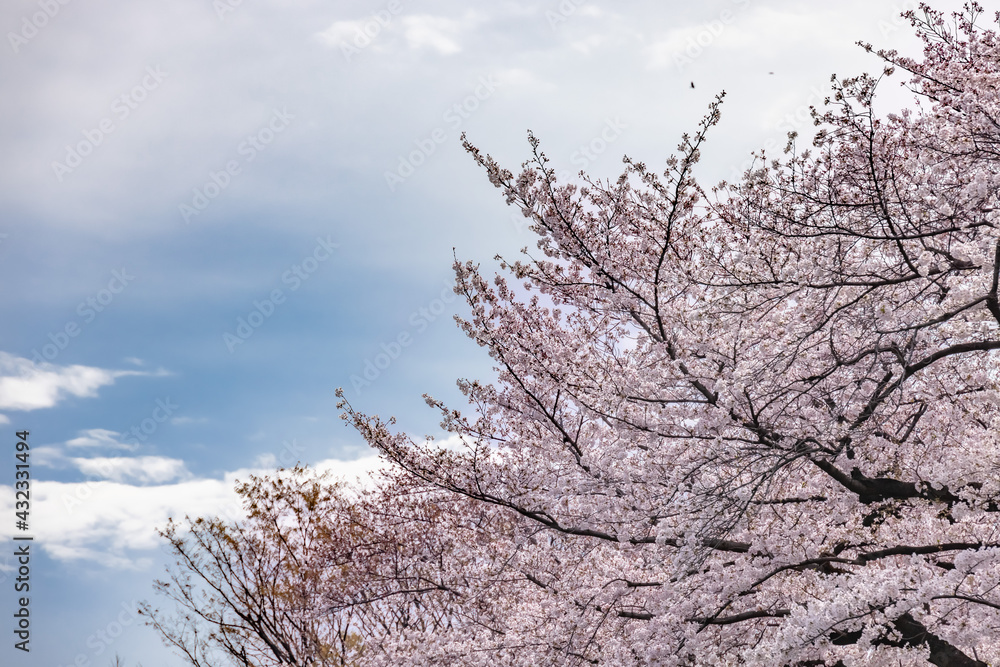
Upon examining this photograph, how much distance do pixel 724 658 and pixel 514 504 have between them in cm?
254

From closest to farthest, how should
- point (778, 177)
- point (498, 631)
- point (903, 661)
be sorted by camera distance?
point (778, 177) → point (903, 661) → point (498, 631)

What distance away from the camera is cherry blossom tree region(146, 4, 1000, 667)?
5656mm

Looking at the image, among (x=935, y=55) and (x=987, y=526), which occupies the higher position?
(x=935, y=55)

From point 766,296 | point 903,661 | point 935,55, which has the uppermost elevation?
point 935,55

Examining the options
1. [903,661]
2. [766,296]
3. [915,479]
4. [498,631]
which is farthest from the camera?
[498,631]

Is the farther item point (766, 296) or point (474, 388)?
point (474, 388)

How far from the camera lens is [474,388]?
298 inches

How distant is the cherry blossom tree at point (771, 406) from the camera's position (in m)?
5.66

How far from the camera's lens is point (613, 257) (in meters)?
6.44

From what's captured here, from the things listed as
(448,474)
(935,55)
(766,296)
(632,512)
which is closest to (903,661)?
(632,512)

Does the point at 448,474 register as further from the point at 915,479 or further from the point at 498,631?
the point at 915,479

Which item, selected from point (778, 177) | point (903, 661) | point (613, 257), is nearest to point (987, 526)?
point (903, 661)

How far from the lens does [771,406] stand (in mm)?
6945

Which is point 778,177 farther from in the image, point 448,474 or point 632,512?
point 448,474
